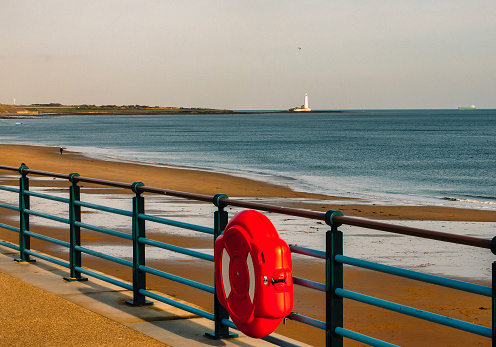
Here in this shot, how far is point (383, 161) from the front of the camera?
51.1 meters

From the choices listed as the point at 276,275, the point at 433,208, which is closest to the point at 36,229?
the point at 276,275

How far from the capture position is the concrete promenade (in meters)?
5.41

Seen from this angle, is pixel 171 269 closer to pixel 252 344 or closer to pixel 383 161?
pixel 252 344

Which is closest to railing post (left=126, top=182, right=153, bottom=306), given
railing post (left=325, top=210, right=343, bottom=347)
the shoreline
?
railing post (left=325, top=210, right=343, bottom=347)

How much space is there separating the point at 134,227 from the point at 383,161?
46.2 m

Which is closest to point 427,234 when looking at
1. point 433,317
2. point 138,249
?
point 433,317

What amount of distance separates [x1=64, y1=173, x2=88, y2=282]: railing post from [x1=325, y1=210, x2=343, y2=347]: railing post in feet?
11.8

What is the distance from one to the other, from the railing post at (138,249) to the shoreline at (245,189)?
12.2 m

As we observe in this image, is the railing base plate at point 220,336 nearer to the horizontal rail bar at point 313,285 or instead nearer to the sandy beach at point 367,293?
the horizontal rail bar at point 313,285

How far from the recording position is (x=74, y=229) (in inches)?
293

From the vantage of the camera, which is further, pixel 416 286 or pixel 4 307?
pixel 416 286

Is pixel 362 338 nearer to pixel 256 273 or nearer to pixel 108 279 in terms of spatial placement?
pixel 256 273

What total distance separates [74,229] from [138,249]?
53.0 inches

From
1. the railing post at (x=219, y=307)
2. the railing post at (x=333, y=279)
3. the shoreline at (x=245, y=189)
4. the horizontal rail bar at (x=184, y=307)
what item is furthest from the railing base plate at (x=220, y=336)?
the shoreline at (x=245, y=189)
